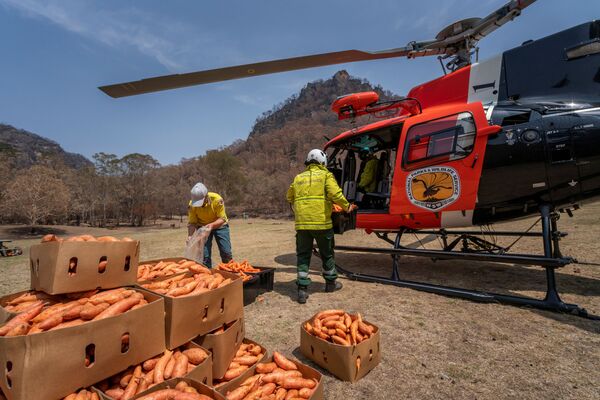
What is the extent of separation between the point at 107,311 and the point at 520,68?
6.23m

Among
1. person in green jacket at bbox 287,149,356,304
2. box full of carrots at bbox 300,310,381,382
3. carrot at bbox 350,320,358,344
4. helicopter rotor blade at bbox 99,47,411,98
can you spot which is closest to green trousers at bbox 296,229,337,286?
person in green jacket at bbox 287,149,356,304

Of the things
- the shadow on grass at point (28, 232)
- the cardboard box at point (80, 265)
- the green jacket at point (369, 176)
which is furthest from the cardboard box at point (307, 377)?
the shadow on grass at point (28, 232)

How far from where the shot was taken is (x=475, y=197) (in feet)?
15.1

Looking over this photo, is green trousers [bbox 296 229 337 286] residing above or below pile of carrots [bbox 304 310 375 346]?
above

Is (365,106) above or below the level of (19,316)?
above

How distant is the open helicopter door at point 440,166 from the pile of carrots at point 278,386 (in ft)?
12.0

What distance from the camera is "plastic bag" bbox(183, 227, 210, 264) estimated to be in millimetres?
5047

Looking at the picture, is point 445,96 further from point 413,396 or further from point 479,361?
point 413,396

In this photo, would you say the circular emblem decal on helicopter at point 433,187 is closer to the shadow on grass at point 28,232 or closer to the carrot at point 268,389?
the carrot at point 268,389

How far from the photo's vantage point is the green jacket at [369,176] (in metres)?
7.45

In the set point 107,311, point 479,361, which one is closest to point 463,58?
point 479,361

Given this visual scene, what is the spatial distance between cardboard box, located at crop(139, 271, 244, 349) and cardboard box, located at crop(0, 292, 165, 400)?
0.12 m

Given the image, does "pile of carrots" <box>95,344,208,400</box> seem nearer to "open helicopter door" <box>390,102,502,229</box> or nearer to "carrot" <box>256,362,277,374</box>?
"carrot" <box>256,362,277,374</box>

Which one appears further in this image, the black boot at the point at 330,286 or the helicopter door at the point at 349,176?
the helicopter door at the point at 349,176
